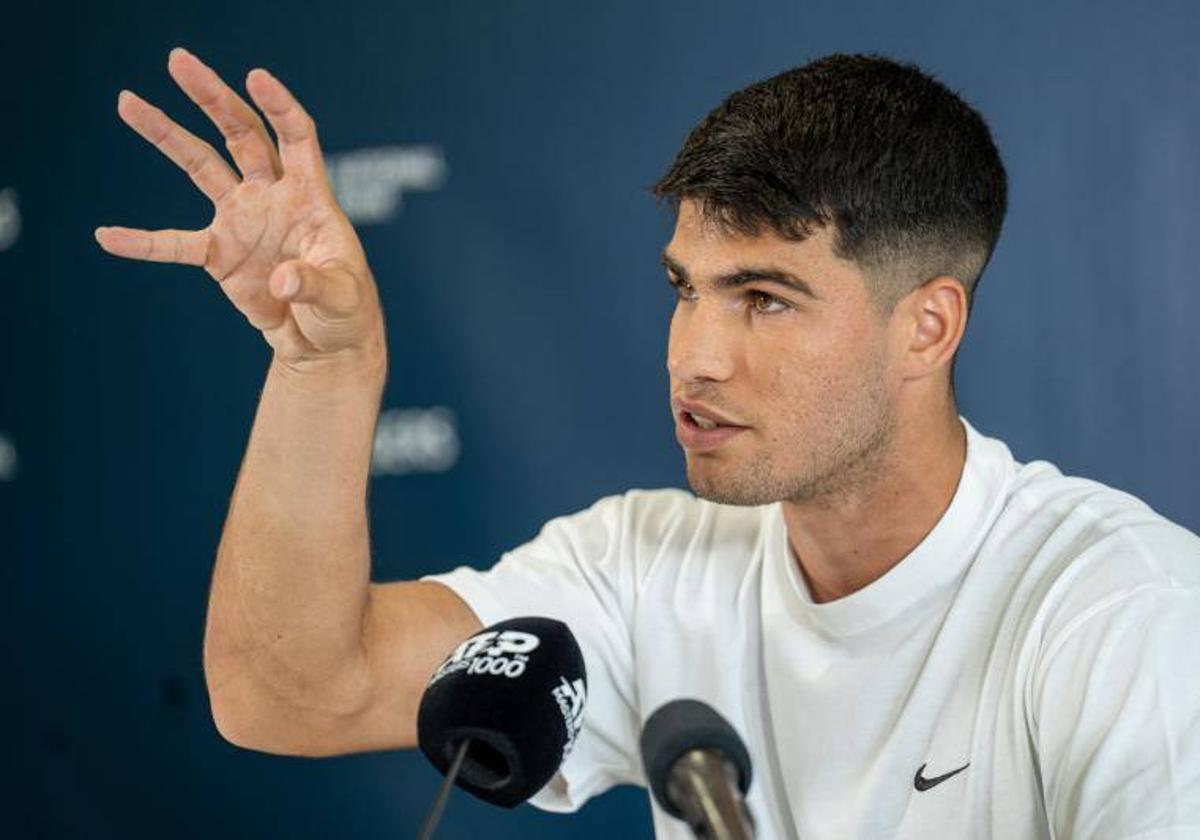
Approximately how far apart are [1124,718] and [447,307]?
1.28 metres

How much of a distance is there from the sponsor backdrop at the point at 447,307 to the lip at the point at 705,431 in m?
0.64

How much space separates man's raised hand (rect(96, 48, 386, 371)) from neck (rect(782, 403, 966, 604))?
42 centimetres

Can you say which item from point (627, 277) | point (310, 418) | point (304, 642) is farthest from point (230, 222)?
point (627, 277)

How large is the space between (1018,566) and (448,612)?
19.9 inches

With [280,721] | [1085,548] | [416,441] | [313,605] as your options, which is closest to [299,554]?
[313,605]

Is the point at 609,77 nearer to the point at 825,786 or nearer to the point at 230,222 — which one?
the point at 230,222

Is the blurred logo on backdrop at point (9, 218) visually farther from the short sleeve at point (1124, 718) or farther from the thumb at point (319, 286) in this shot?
the short sleeve at point (1124, 718)

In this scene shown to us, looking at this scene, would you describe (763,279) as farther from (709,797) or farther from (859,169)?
(709,797)

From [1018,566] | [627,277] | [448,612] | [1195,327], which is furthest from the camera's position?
[627,277]

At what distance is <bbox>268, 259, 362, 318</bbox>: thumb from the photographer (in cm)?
112

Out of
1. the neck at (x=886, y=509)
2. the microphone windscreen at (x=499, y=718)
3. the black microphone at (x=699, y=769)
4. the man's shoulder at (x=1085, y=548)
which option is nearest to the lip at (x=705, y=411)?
the neck at (x=886, y=509)

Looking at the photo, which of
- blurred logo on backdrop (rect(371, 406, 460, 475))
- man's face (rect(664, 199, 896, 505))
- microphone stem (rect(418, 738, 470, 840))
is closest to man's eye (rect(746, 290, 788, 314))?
man's face (rect(664, 199, 896, 505))

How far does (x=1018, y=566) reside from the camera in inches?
50.5

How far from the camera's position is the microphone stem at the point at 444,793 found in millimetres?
737
